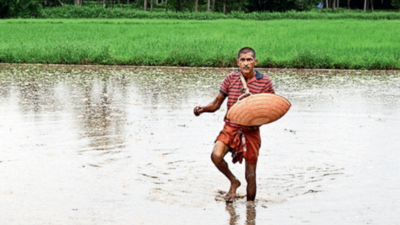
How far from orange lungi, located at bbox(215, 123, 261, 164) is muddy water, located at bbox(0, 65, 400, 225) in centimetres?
48

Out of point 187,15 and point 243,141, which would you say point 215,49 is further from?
point 187,15

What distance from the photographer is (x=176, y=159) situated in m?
8.06

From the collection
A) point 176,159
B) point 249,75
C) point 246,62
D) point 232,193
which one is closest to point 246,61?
point 246,62

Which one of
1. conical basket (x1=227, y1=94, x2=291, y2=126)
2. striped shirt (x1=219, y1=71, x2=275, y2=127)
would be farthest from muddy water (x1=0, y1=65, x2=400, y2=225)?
striped shirt (x1=219, y1=71, x2=275, y2=127)

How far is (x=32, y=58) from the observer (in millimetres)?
21734

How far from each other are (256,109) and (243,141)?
404 millimetres

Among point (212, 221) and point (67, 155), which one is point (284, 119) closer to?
point (67, 155)

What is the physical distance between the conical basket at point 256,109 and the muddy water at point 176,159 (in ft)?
2.66

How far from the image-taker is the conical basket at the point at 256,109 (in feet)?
18.9

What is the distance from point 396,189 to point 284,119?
447 centimetres

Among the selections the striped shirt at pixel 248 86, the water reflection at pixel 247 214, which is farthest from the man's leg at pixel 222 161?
the striped shirt at pixel 248 86

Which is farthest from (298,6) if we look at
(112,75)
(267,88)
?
(267,88)

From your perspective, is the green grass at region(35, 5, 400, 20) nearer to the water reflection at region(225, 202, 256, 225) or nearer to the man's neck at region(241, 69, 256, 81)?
the man's neck at region(241, 69, 256, 81)

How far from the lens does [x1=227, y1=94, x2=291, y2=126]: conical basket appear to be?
576cm
